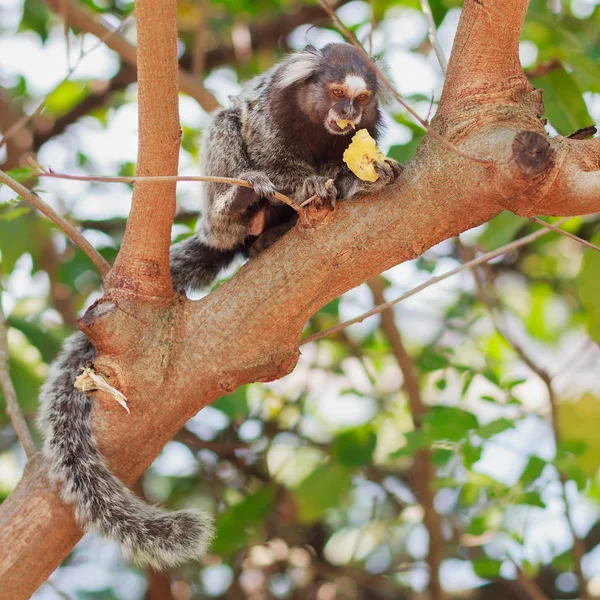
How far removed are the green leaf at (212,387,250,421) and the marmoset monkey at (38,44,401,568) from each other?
50cm

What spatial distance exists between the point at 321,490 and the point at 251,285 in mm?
1680

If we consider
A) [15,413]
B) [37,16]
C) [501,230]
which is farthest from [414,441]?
[37,16]

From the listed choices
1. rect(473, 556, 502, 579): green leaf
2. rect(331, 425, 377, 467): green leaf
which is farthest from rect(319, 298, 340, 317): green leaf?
rect(473, 556, 502, 579): green leaf

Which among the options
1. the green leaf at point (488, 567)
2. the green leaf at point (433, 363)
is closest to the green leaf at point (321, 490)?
the green leaf at point (433, 363)

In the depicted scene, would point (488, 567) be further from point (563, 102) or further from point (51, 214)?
point (51, 214)

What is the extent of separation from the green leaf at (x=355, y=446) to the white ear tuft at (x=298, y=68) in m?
1.52

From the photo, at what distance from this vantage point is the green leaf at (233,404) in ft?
10.5

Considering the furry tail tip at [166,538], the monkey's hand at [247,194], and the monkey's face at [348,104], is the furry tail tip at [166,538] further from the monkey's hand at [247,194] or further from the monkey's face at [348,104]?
the monkey's face at [348,104]

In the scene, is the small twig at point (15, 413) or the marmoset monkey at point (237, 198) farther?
the small twig at point (15, 413)

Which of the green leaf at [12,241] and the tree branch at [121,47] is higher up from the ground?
the tree branch at [121,47]

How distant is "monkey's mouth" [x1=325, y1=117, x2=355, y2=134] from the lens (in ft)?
9.05

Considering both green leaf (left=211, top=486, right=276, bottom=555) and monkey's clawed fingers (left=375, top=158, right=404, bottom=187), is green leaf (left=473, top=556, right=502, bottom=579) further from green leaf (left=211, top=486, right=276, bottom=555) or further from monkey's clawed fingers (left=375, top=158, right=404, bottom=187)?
monkey's clawed fingers (left=375, top=158, right=404, bottom=187)

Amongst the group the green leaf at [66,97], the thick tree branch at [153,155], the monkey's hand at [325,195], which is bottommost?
the thick tree branch at [153,155]

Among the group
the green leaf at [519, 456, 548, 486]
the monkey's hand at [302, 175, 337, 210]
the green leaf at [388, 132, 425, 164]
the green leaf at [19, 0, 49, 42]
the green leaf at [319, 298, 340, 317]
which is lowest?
the monkey's hand at [302, 175, 337, 210]
